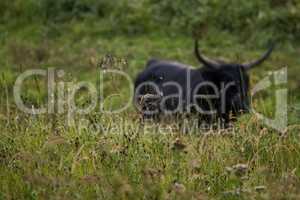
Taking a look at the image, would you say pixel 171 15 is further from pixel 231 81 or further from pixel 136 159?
pixel 136 159

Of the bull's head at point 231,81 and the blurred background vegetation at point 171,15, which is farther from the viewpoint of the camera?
→ the blurred background vegetation at point 171,15

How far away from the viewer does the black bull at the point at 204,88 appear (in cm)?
791

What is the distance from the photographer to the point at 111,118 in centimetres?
492

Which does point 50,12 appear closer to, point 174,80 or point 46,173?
point 174,80

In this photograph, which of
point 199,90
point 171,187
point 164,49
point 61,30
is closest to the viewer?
point 171,187

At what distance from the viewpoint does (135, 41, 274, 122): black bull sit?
26.0 ft

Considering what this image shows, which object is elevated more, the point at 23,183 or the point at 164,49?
the point at 164,49

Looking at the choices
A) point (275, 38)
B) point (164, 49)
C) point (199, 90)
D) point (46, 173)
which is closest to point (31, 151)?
point (46, 173)

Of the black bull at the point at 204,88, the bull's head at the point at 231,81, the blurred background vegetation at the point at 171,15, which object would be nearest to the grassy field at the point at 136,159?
the bull's head at the point at 231,81

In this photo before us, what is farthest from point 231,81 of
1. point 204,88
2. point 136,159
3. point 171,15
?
point 171,15

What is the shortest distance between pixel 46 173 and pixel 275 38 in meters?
9.76

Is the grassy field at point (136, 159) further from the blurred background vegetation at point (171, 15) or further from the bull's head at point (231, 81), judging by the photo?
the blurred background vegetation at point (171, 15)

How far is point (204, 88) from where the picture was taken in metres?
8.47

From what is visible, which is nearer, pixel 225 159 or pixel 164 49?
pixel 225 159
